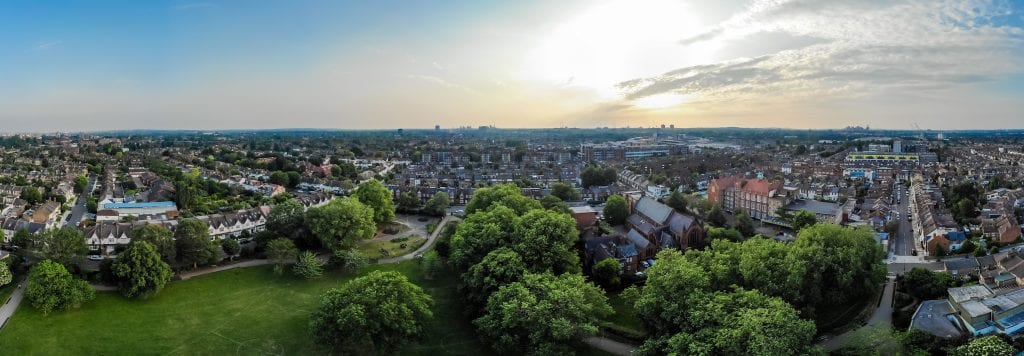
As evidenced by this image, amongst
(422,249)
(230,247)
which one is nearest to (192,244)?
(230,247)

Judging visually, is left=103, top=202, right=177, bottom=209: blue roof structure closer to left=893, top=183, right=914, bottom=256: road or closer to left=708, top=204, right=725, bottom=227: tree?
left=708, top=204, right=725, bottom=227: tree

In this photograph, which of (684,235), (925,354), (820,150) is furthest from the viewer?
(820,150)

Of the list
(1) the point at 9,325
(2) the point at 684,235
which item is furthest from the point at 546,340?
(1) the point at 9,325

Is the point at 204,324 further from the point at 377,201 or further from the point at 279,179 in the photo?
the point at 279,179

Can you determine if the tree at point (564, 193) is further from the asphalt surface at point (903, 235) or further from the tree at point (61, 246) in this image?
the tree at point (61, 246)

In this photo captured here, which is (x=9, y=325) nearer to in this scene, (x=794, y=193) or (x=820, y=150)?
(x=794, y=193)

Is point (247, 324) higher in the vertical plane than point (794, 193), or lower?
lower
